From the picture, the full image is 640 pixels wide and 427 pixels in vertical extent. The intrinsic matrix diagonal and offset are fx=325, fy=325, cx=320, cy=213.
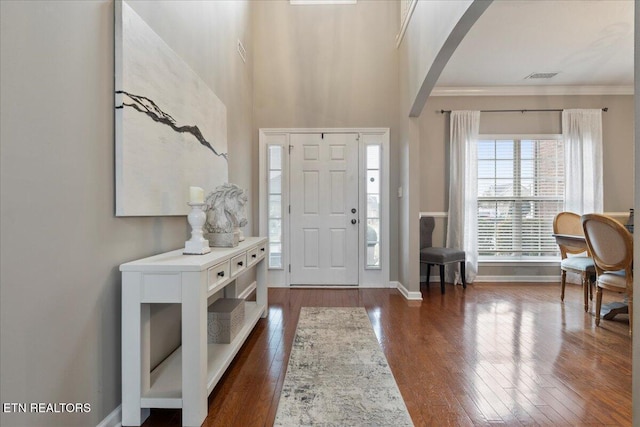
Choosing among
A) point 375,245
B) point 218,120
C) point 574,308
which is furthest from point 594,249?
point 218,120

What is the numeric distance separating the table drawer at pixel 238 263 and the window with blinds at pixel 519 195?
3930mm

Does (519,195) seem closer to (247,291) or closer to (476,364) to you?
(476,364)

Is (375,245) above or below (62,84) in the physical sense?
below

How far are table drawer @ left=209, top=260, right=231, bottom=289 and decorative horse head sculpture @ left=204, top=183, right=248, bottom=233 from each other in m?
0.38

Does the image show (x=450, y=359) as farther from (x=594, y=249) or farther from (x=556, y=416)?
(x=594, y=249)

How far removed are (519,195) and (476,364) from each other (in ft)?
11.6

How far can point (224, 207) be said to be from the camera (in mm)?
2225

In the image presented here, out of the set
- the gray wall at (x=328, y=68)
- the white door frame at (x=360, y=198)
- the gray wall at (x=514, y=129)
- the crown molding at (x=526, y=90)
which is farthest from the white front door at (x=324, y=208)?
the crown molding at (x=526, y=90)

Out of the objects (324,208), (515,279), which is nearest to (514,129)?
(515,279)

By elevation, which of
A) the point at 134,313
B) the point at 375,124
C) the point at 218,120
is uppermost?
the point at 375,124

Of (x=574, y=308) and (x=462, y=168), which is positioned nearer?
(x=574, y=308)

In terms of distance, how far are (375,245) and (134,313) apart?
3382 millimetres

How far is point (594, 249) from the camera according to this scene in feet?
9.82

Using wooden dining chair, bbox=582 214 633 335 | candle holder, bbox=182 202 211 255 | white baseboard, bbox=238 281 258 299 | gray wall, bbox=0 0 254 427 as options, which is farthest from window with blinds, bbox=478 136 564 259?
gray wall, bbox=0 0 254 427
